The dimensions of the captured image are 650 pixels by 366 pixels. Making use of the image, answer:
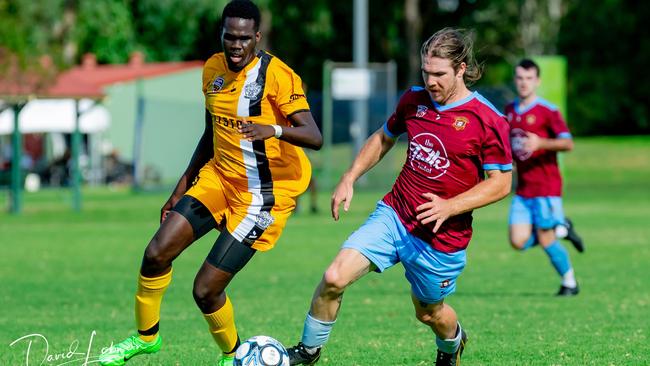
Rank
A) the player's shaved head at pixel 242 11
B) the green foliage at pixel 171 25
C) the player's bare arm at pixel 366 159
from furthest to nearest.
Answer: the green foliage at pixel 171 25 < the player's shaved head at pixel 242 11 < the player's bare arm at pixel 366 159

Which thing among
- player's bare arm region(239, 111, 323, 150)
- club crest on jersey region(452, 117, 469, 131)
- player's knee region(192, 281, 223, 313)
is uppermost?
club crest on jersey region(452, 117, 469, 131)

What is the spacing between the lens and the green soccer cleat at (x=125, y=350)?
7730mm

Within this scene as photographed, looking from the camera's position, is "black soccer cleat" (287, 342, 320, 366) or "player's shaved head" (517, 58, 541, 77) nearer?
"black soccer cleat" (287, 342, 320, 366)

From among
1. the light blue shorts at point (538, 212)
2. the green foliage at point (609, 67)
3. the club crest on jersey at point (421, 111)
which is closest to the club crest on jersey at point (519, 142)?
the light blue shorts at point (538, 212)

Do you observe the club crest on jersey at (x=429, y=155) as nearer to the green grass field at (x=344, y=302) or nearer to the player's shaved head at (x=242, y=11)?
the player's shaved head at (x=242, y=11)

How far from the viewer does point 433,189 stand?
7367mm

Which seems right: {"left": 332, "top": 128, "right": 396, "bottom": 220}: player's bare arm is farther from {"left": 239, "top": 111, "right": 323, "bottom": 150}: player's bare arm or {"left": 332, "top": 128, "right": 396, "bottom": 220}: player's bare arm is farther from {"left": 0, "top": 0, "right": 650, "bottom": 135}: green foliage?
{"left": 0, "top": 0, "right": 650, "bottom": 135}: green foliage

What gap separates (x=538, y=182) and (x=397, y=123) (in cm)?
552

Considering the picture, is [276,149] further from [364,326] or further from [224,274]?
[364,326]

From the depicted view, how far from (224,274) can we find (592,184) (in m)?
34.2

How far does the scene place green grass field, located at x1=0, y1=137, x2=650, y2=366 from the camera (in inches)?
351

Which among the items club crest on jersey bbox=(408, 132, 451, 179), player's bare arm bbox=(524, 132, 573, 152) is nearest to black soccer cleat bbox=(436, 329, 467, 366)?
club crest on jersey bbox=(408, 132, 451, 179)

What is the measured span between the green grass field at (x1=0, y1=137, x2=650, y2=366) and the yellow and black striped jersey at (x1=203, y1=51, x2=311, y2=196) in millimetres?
1402

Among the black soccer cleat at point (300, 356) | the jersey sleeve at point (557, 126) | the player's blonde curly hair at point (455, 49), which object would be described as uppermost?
the player's blonde curly hair at point (455, 49)
